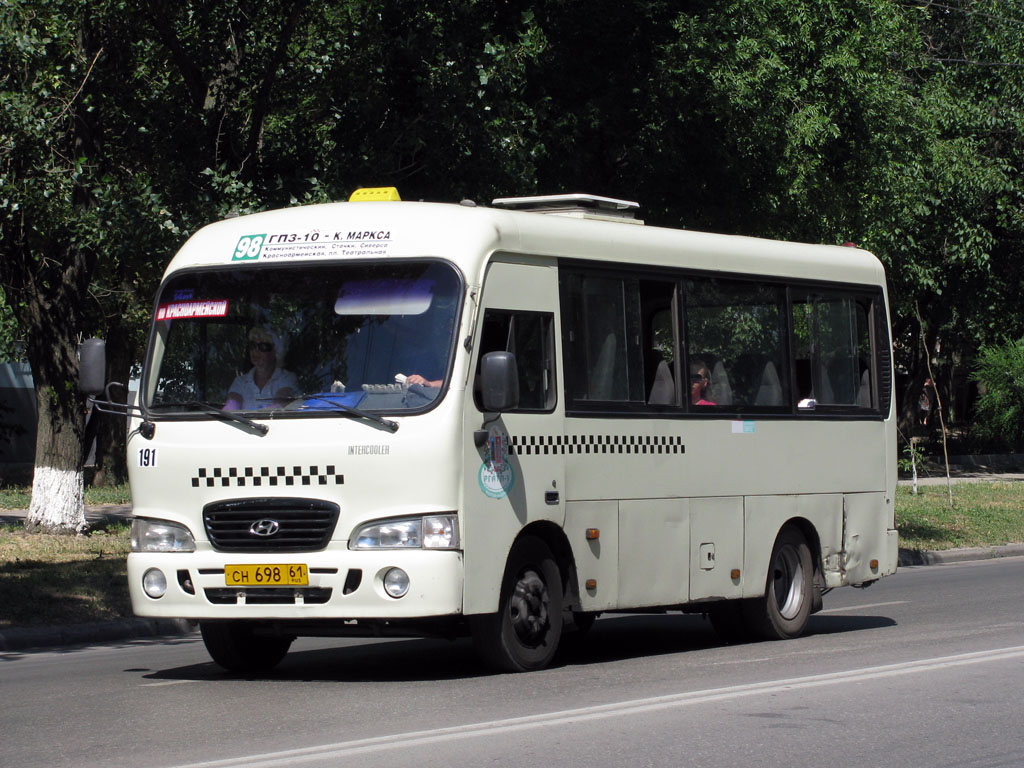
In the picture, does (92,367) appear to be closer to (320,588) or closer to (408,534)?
(320,588)

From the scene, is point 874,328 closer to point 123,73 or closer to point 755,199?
point 755,199

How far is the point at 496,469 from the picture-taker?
33.0 ft

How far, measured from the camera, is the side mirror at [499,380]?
9.65m

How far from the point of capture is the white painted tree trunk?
69.9 feet

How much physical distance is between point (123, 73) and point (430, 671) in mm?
10044

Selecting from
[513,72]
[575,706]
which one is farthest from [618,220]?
[513,72]

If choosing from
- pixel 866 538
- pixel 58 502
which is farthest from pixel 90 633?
pixel 58 502

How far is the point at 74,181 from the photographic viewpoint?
709 inches

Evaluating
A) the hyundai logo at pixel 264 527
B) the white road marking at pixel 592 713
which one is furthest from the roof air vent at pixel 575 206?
the white road marking at pixel 592 713

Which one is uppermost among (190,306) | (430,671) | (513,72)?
(513,72)

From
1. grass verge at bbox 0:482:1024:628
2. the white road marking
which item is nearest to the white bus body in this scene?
the white road marking

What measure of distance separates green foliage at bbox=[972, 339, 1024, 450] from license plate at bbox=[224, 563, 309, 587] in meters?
34.0

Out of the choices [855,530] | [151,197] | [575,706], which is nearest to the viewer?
[575,706]

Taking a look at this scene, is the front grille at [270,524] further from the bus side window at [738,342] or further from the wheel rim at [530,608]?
the bus side window at [738,342]
